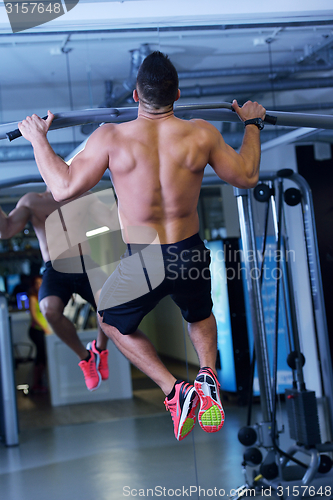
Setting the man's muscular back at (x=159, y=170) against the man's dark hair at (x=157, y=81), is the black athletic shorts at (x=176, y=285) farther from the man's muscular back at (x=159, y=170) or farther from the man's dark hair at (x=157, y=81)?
the man's dark hair at (x=157, y=81)

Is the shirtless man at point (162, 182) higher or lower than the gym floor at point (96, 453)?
higher

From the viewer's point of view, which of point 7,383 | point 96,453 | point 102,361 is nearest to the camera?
point 102,361

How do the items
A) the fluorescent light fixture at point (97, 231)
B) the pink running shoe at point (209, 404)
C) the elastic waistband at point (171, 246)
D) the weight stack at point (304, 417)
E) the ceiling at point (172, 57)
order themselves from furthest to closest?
1. the weight stack at point (304, 417)
2. the ceiling at point (172, 57)
3. the fluorescent light fixture at point (97, 231)
4. the elastic waistband at point (171, 246)
5. the pink running shoe at point (209, 404)

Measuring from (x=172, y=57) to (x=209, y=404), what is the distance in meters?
3.05

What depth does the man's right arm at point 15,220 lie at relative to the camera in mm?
2451

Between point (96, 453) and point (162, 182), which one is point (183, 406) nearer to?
point (162, 182)

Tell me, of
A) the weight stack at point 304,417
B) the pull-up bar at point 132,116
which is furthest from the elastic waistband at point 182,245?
the weight stack at point 304,417

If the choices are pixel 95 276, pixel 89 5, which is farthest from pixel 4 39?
pixel 95 276

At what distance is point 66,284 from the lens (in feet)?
8.36

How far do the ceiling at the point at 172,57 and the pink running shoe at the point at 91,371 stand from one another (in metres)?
0.96

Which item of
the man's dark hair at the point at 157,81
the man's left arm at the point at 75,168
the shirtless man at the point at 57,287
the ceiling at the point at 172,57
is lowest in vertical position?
the shirtless man at the point at 57,287

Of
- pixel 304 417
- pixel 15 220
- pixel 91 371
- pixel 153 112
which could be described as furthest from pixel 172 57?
pixel 304 417

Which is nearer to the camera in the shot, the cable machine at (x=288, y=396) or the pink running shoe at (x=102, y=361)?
the pink running shoe at (x=102, y=361)

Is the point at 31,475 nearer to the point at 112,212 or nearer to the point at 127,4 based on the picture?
the point at 112,212
